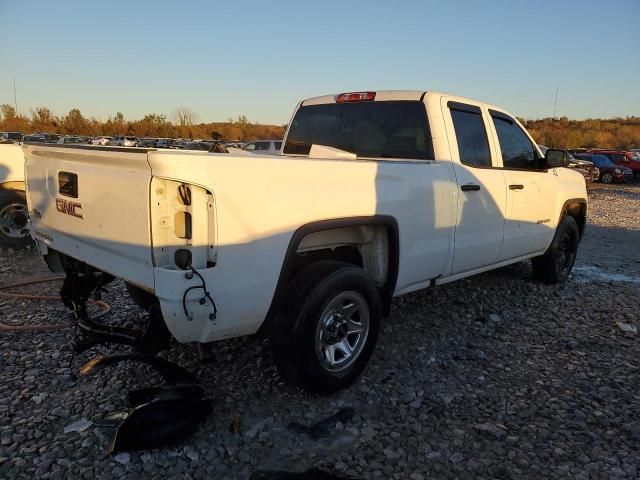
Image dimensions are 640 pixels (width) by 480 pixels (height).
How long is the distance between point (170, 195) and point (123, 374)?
1.64m

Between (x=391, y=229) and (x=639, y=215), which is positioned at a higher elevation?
(x=391, y=229)

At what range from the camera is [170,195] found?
254 cm

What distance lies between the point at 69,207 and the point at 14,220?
4.93 m

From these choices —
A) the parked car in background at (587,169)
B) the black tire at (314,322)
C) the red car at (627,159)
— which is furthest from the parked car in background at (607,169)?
the black tire at (314,322)

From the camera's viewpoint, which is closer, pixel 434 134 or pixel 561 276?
pixel 434 134

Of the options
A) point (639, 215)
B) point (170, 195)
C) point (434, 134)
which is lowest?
point (639, 215)

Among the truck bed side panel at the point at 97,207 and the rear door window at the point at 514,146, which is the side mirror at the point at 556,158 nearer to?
the rear door window at the point at 514,146

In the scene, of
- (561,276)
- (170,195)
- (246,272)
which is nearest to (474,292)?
(561,276)

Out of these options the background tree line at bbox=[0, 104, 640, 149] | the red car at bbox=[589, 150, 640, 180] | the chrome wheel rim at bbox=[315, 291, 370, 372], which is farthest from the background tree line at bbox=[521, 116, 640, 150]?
the chrome wheel rim at bbox=[315, 291, 370, 372]

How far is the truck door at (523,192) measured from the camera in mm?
4957

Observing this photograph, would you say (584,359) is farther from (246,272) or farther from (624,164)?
(624,164)

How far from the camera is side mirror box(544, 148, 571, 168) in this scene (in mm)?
5172

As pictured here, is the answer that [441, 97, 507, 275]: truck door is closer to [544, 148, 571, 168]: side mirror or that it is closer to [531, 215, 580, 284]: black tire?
[544, 148, 571, 168]: side mirror

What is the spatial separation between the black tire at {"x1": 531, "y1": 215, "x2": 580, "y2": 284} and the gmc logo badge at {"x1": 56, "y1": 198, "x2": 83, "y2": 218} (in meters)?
5.13
